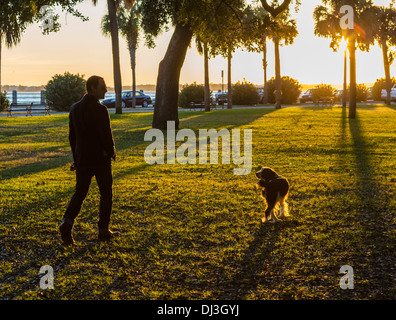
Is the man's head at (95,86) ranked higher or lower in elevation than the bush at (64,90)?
lower

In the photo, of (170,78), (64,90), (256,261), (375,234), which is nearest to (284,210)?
(375,234)

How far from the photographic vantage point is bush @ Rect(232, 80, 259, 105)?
49153mm

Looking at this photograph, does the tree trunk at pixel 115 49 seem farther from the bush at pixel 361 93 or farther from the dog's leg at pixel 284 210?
the dog's leg at pixel 284 210

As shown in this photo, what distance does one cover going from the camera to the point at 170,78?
21250mm

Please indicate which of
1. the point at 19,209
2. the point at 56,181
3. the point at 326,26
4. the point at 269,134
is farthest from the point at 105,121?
the point at 326,26

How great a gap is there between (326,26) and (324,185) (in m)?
24.5

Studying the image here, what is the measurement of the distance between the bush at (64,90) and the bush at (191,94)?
391 inches

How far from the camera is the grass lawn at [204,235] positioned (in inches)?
191

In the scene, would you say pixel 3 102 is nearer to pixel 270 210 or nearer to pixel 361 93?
pixel 270 210

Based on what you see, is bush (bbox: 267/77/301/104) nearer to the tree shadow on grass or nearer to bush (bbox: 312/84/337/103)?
bush (bbox: 312/84/337/103)

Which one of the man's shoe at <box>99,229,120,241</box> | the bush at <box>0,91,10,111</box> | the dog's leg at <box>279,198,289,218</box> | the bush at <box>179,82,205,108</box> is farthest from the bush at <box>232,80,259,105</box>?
the man's shoe at <box>99,229,120,241</box>

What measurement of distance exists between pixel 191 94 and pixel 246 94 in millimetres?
6289

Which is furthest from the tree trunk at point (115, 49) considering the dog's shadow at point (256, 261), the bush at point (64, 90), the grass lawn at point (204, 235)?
the dog's shadow at point (256, 261)

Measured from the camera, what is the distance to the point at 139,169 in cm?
1200
